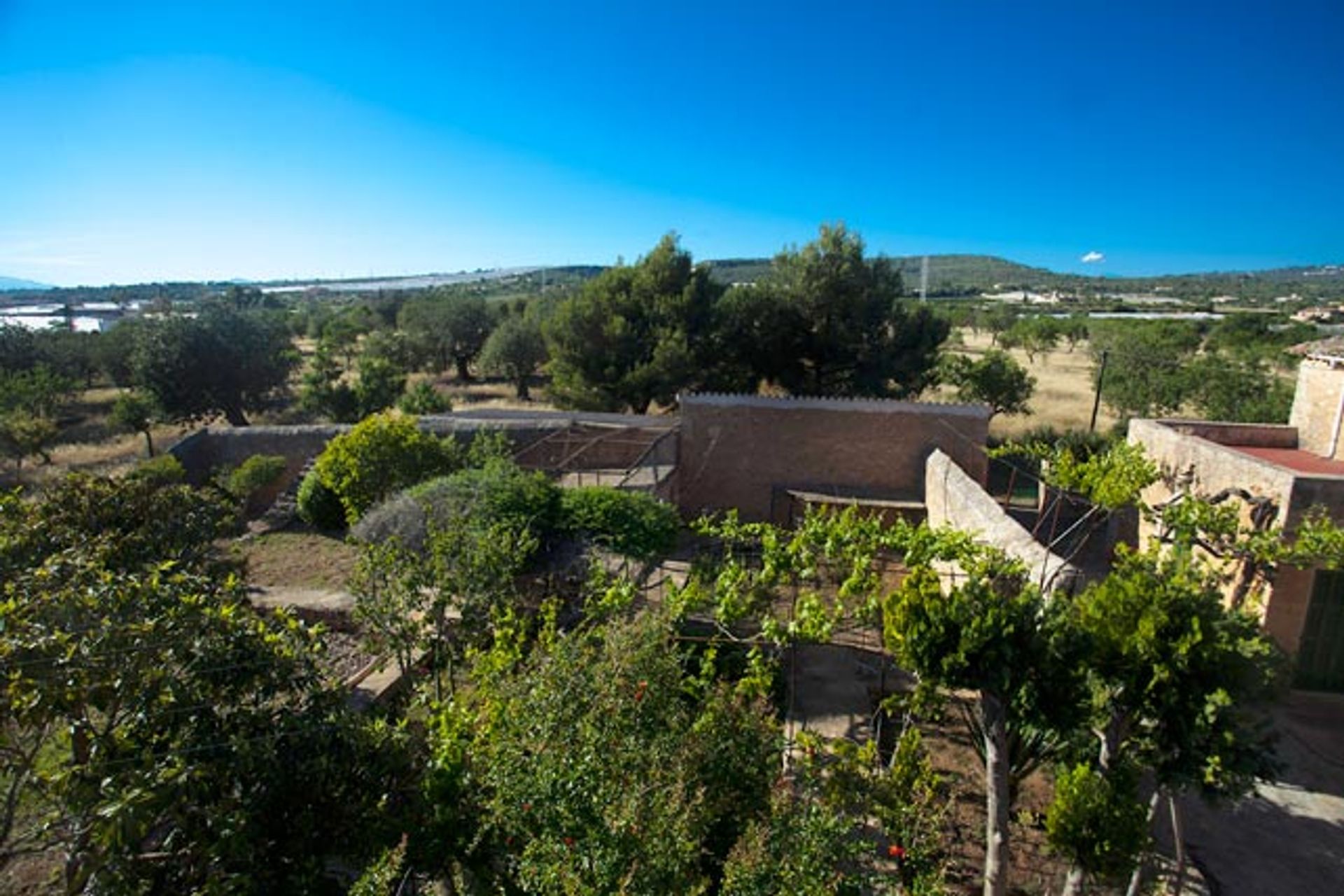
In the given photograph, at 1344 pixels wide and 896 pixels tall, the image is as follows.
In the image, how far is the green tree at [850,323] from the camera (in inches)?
713

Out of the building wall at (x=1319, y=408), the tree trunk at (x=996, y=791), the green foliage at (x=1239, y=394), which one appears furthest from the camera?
the green foliage at (x=1239, y=394)

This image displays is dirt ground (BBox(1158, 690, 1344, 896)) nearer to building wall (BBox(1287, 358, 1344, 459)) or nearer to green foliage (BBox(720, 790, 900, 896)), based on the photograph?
green foliage (BBox(720, 790, 900, 896))

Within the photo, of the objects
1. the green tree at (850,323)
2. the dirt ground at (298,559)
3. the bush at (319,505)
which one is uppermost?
the green tree at (850,323)

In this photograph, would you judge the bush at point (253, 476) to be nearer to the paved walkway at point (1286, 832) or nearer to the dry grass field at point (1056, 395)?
the paved walkway at point (1286, 832)

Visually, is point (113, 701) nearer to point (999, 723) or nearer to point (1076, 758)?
point (999, 723)

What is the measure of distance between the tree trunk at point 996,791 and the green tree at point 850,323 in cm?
1507

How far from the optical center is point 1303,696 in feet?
23.5

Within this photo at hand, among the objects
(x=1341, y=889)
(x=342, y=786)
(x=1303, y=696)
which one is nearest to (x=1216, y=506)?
(x=1303, y=696)

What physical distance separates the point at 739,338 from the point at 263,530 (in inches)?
476

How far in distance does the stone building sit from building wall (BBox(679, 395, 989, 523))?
265 cm

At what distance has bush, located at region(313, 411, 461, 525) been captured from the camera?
11008mm

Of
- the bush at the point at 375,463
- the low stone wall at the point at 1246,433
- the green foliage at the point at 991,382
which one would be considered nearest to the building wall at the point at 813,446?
the low stone wall at the point at 1246,433

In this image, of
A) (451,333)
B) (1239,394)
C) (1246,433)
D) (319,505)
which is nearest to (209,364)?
(451,333)

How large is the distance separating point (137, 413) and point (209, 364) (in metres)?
2.34
